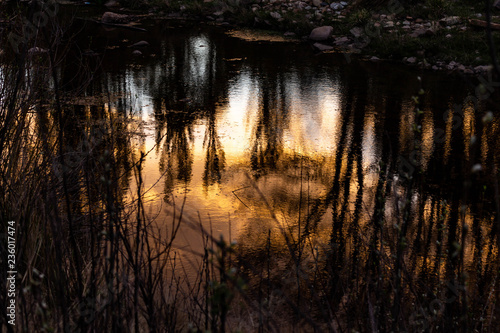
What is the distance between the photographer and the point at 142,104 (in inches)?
368

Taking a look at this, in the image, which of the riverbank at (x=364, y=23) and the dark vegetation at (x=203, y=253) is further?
the riverbank at (x=364, y=23)

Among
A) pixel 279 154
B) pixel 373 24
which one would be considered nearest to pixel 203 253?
pixel 279 154

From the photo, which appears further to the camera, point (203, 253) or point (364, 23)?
point (364, 23)

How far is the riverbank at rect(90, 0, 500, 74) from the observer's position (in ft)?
42.8

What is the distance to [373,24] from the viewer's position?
15.3m

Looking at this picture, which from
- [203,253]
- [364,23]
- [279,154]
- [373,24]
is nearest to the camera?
[203,253]

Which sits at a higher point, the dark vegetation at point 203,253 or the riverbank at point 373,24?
the riverbank at point 373,24

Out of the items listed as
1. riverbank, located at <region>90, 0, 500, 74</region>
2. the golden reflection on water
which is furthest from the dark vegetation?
riverbank, located at <region>90, 0, 500, 74</region>

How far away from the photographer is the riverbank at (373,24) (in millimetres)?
13047

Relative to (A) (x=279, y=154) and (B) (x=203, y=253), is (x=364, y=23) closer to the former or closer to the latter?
(A) (x=279, y=154)

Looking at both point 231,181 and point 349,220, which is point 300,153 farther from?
point 349,220

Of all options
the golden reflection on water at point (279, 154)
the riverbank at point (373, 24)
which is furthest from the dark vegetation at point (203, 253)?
the riverbank at point (373, 24)

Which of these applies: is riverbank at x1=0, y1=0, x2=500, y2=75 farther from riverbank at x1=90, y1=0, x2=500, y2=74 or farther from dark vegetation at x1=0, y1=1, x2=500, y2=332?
dark vegetation at x1=0, y1=1, x2=500, y2=332

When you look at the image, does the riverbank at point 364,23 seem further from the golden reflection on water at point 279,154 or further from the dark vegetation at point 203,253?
the dark vegetation at point 203,253
